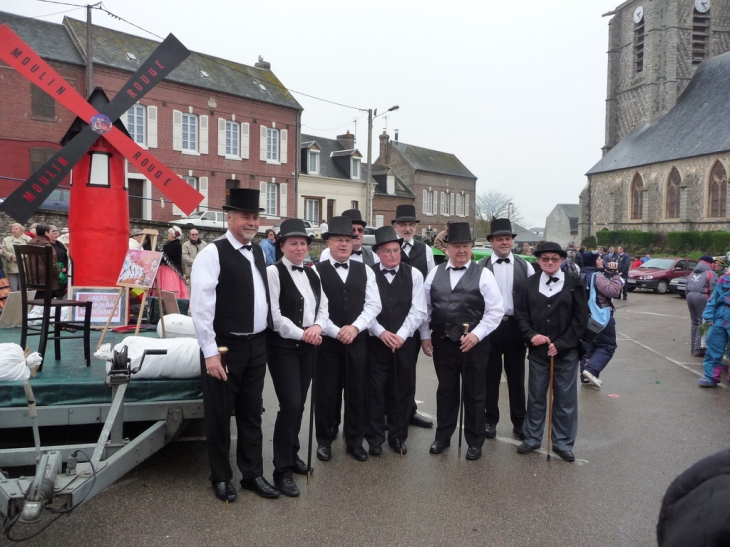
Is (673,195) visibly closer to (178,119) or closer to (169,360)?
(178,119)

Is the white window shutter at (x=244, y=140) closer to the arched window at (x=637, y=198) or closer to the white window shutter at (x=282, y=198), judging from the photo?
the white window shutter at (x=282, y=198)

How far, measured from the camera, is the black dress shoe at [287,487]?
4.58 meters

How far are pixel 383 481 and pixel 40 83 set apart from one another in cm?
740

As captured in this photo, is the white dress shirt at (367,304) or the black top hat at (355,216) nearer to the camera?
the white dress shirt at (367,304)

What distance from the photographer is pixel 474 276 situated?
5.68 meters

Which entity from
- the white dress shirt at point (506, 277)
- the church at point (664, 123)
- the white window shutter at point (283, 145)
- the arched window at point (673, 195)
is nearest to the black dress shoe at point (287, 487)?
the white dress shirt at point (506, 277)

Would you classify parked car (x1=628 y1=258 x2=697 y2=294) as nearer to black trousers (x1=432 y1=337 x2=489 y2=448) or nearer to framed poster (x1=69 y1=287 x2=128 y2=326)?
black trousers (x1=432 y1=337 x2=489 y2=448)

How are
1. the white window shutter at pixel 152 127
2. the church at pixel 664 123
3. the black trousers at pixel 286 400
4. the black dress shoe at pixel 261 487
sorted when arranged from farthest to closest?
the church at pixel 664 123 → the white window shutter at pixel 152 127 → the black trousers at pixel 286 400 → the black dress shoe at pixel 261 487

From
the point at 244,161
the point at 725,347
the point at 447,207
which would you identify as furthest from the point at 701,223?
the point at 725,347

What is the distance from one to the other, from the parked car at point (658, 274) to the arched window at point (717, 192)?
15736 mm

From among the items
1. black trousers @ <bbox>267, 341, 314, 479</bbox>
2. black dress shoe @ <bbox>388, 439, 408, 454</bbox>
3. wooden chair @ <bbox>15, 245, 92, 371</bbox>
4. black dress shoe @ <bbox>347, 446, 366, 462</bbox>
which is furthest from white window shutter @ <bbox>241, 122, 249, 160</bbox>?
black trousers @ <bbox>267, 341, 314, 479</bbox>

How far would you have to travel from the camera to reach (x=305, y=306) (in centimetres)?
499

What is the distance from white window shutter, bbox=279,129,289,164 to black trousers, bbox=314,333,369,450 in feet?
102

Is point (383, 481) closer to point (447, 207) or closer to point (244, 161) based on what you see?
point (244, 161)
